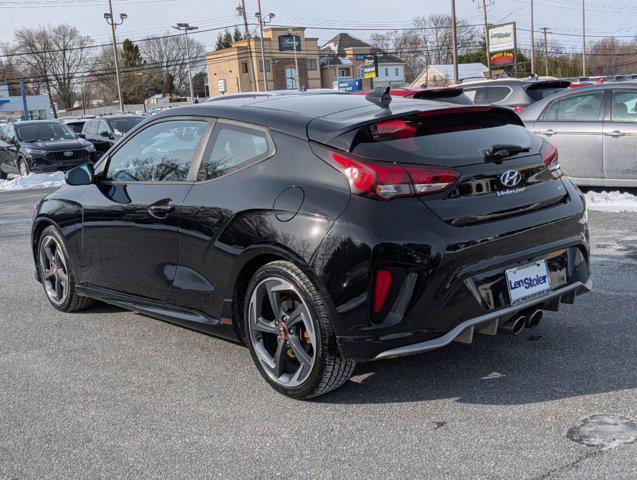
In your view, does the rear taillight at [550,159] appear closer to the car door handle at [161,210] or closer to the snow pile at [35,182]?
the car door handle at [161,210]

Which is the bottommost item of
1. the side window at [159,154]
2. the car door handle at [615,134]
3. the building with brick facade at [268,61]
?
the car door handle at [615,134]

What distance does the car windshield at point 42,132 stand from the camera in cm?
2100

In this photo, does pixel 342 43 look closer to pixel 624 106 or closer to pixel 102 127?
pixel 102 127

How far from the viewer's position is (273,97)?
486 cm

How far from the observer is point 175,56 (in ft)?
374

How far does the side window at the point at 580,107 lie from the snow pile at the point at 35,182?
1260 cm

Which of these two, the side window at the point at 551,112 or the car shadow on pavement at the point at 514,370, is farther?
the side window at the point at 551,112

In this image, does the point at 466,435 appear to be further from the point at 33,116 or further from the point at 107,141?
the point at 33,116

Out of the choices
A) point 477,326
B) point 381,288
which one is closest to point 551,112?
point 477,326

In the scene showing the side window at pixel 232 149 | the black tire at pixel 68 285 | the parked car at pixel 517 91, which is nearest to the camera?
the side window at pixel 232 149

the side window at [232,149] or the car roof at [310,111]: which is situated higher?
the car roof at [310,111]

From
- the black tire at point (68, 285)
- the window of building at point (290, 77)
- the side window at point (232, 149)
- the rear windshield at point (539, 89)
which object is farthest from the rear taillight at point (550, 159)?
the window of building at point (290, 77)

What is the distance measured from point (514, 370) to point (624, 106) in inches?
283

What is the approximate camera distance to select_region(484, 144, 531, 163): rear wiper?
393 cm
